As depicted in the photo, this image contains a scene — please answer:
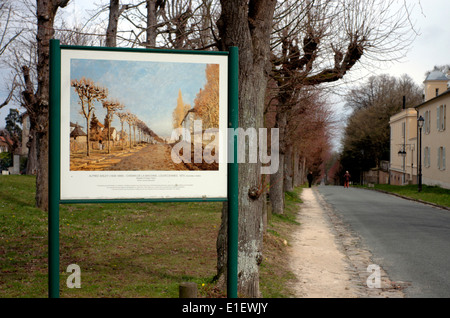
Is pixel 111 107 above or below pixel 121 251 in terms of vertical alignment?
above

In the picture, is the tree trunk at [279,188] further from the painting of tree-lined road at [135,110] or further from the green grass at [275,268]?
the painting of tree-lined road at [135,110]

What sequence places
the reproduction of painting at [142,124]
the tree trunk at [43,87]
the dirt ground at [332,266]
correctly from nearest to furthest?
1. the reproduction of painting at [142,124]
2. the dirt ground at [332,266]
3. the tree trunk at [43,87]

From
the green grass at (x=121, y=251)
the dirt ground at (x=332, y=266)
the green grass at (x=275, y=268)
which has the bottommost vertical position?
the dirt ground at (x=332, y=266)

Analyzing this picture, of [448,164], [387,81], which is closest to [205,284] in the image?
[448,164]

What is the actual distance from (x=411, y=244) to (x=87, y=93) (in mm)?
9878

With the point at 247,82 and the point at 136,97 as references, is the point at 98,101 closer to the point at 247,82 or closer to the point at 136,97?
the point at 136,97

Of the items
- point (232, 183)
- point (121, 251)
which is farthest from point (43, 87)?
point (232, 183)

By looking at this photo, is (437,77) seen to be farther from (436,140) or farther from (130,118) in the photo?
(130,118)

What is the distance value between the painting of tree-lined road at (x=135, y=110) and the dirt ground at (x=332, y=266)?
335cm

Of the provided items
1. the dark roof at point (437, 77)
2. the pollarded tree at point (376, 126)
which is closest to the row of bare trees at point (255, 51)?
the dark roof at point (437, 77)

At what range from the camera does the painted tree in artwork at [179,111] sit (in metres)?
5.77

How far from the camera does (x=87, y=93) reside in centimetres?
545

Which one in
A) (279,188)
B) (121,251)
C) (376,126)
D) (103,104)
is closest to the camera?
(103,104)

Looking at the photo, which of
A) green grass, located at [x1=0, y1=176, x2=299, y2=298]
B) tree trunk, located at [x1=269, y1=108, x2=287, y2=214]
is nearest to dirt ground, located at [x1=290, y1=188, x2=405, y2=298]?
green grass, located at [x1=0, y1=176, x2=299, y2=298]
